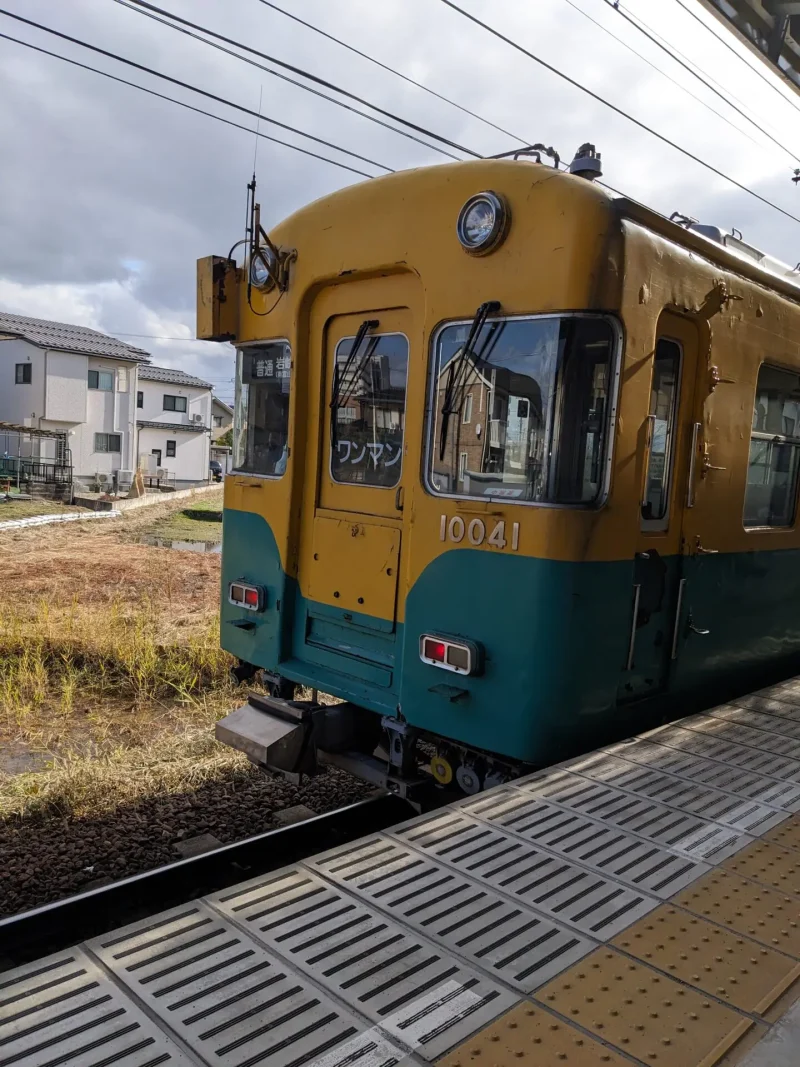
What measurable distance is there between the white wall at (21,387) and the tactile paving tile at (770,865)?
120 ft

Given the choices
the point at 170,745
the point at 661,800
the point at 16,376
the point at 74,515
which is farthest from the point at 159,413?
the point at 661,800

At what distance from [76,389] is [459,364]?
3553 cm

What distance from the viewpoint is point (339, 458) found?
4.47m

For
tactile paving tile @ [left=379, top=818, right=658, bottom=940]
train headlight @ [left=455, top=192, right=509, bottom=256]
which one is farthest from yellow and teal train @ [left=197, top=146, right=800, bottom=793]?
tactile paving tile @ [left=379, top=818, right=658, bottom=940]

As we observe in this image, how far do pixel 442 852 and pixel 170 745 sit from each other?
11.6 feet

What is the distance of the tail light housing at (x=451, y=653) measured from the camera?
12.0 feet

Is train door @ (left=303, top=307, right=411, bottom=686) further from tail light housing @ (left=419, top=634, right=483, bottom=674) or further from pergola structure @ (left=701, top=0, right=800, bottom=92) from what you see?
pergola structure @ (left=701, top=0, right=800, bottom=92)

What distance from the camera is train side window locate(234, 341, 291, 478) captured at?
4711 mm

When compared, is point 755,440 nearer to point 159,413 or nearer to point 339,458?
point 339,458

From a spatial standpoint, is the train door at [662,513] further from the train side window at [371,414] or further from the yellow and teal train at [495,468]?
the train side window at [371,414]

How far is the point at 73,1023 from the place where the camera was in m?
1.93

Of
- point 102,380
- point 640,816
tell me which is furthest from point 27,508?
point 640,816

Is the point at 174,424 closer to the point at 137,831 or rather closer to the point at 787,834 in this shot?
the point at 137,831

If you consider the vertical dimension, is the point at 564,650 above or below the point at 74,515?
above
